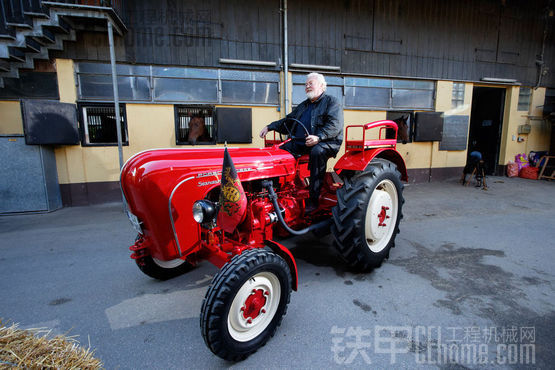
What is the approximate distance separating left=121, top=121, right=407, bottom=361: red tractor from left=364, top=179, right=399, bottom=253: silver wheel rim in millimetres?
13

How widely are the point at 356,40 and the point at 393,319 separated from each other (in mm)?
6805

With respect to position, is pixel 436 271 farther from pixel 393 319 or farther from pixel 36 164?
pixel 36 164

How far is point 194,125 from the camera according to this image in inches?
237

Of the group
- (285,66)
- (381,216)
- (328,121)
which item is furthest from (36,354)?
(285,66)

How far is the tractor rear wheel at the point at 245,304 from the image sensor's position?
1.47 m

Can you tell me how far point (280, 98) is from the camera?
252 inches

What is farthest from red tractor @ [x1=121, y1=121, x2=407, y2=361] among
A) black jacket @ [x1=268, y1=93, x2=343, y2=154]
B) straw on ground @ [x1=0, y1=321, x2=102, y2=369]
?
straw on ground @ [x1=0, y1=321, x2=102, y2=369]

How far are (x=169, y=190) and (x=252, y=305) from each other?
36.0 inches

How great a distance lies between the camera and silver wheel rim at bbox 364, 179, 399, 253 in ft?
8.63

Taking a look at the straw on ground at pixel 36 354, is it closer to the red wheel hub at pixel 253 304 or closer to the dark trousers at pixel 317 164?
the red wheel hub at pixel 253 304

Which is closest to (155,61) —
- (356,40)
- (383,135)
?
(356,40)

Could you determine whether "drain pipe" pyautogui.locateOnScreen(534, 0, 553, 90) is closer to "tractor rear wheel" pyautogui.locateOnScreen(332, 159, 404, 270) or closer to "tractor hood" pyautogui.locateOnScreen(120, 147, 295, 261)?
"tractor rear wheel" pyautogui.locateOnScreen(332, 159, 404, 270)

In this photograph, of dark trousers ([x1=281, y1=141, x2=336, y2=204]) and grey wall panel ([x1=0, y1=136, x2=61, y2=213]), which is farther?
grey wall panel ([x1=0, y1=136, x2=61, y2=213])

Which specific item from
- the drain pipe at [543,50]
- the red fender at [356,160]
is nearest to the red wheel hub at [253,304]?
the red fender at [356,160]
